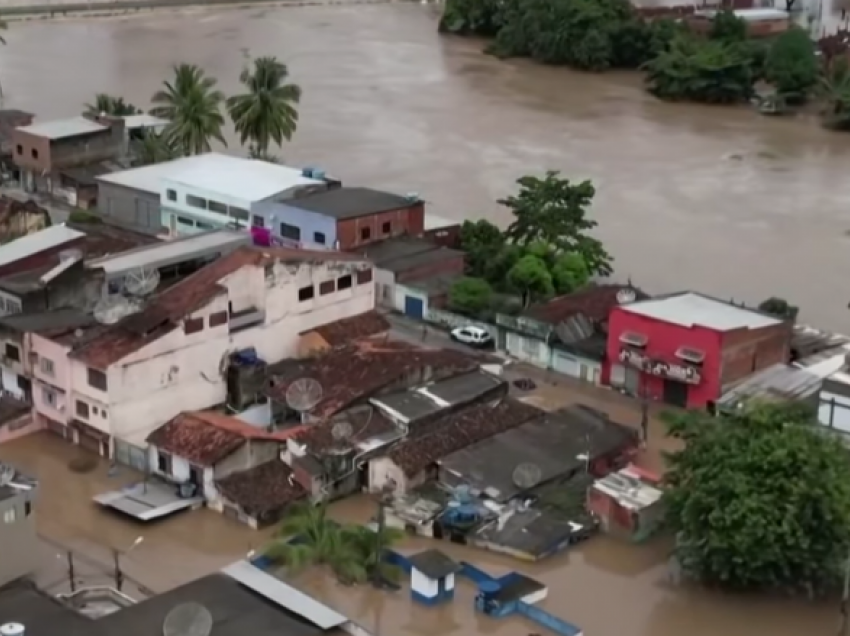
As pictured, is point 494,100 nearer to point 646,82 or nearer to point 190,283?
point 646,82

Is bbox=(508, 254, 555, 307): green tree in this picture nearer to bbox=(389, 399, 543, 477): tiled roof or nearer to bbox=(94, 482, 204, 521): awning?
bbox=(389, 399, 543, 477): tiled roof

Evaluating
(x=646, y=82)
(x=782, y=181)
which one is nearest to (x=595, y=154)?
(x=782, y=181)

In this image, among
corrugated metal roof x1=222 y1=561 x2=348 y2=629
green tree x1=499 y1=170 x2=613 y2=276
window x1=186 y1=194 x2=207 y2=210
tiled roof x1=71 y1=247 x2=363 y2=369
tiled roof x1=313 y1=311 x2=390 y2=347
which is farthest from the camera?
window x1=186 y1=194 x2=207 y2=210

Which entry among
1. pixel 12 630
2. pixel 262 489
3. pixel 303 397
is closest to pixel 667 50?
pixel 303 397

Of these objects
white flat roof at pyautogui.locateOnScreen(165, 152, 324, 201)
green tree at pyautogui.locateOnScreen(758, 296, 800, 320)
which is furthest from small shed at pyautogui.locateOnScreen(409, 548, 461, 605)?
white flat roof at pyautogui.locateOnScreen(165, 152, 324, 201)

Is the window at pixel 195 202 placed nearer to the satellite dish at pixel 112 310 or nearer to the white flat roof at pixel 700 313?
the satellite dish at pixel 112 310

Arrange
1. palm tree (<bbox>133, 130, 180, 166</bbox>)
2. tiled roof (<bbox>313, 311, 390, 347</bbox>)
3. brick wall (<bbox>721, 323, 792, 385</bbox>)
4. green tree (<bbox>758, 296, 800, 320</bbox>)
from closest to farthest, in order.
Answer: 1. brick wall (<bbox>721, 323, 792, 385</bbox>)
2. tiled roof (<bbox>313, 311, 390, 347</bbox>)
3. green tree (<bbox>758, 296, 800, 320</bbox>)
4. palm tree (<bbox>133, 130, 180, 166</bbox>)
